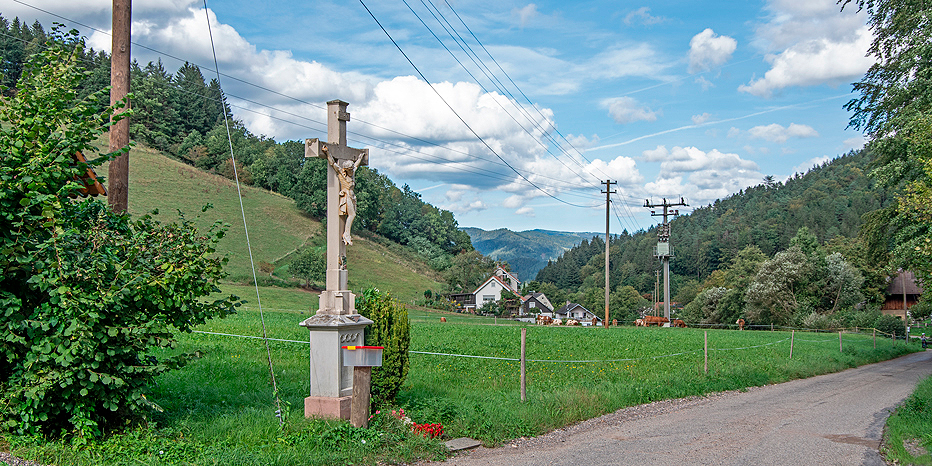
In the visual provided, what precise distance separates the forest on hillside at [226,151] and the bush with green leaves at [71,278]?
188 feet

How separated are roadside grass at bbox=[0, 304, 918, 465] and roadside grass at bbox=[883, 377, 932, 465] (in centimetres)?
399

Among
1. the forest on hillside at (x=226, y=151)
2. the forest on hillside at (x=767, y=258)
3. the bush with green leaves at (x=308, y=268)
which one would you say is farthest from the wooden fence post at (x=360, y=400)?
the forest on hillside at (x=226, y=151)

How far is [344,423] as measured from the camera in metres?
7.88

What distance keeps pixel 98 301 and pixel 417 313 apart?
48599 millimetres

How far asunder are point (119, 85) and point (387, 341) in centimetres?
540

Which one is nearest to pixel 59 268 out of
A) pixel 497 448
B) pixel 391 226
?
pixel 497 448

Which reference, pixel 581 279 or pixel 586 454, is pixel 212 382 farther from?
pixel 581 279

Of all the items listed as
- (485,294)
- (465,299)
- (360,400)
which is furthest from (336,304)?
(485,294)

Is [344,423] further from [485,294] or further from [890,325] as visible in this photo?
[485,294]

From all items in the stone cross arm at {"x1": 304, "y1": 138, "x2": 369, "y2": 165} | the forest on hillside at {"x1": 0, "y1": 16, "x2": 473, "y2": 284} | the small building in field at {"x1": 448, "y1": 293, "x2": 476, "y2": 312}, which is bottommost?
the small building in field at {"x1": 448, "y1": 293, "x2": 476, "y2": 312}

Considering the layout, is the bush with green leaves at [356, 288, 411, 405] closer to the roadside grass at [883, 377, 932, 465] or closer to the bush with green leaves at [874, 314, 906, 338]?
the roadside grass at [883, 377, 932, 465]

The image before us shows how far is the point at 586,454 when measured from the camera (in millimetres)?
8273

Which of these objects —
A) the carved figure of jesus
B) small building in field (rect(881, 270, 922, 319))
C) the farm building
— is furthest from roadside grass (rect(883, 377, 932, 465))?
the farm building

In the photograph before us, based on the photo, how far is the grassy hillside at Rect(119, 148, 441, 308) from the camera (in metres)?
54.7
